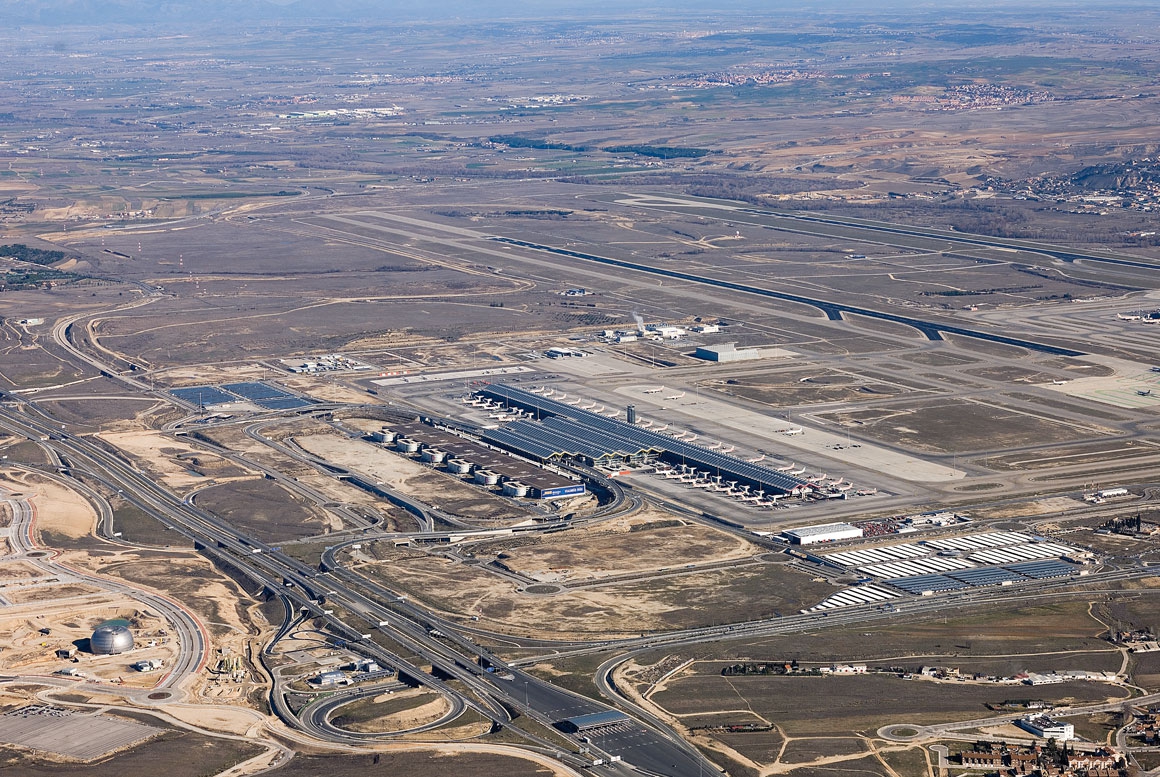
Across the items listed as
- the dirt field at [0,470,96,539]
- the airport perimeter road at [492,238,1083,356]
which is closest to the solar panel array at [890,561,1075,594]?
the dirt field at [0,470,96,539]

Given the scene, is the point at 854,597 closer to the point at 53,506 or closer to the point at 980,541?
the point at 980,541

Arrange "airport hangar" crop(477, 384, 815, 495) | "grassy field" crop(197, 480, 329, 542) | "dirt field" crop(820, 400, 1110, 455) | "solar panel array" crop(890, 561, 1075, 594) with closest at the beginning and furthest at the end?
"solar panel array" crop(890, 561, 1075, 594), "grassy field" crop(197, 480, 329, 542), "airport hangar" crop(477, 384, 815, 495), "dirt field" crop(820, 400, 1110, 455)

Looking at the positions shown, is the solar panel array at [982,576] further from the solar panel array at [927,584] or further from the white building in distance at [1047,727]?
the white building in distance at [1047,727]

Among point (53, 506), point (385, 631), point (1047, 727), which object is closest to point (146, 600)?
point (385, 631)

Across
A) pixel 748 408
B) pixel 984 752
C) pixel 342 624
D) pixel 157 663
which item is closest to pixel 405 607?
pixel 342 624

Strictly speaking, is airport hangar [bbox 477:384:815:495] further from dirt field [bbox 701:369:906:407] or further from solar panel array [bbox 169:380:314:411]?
solar panel array [bbox 169:380:314:411]
